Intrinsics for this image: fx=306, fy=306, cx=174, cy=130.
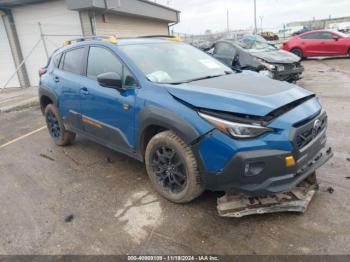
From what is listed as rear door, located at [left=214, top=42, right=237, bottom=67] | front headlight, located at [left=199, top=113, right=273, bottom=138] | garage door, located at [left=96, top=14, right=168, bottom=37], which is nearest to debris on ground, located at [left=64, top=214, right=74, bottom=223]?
front headlight, located at [left=199, top=113, right=273, bottom=138]

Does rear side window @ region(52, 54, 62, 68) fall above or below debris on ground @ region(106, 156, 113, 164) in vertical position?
above

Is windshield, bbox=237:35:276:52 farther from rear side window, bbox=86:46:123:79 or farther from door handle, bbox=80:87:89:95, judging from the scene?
door handle, bbox=80:87:89:95

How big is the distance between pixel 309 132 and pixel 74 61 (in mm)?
3479

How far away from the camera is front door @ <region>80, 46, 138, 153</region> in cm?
356

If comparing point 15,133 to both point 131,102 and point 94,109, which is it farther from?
point 131,102

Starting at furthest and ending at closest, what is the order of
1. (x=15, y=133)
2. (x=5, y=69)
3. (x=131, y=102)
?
1. (x=5, y=69)
2. (x=15, y=133)
3. (x=131, y=102)

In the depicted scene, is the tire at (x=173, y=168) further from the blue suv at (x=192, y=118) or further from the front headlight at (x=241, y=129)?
the front headlight at (x=241, y=129)

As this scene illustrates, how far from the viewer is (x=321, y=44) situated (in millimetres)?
15953

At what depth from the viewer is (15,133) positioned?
681cm

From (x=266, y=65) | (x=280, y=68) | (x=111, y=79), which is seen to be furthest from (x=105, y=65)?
(x=280, y=68)

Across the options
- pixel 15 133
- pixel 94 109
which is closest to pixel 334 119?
pixel 94 109

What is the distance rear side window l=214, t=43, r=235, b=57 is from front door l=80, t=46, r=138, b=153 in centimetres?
584

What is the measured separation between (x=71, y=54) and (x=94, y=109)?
1.32 meters

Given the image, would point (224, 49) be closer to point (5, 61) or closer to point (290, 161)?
point (290, 161)
